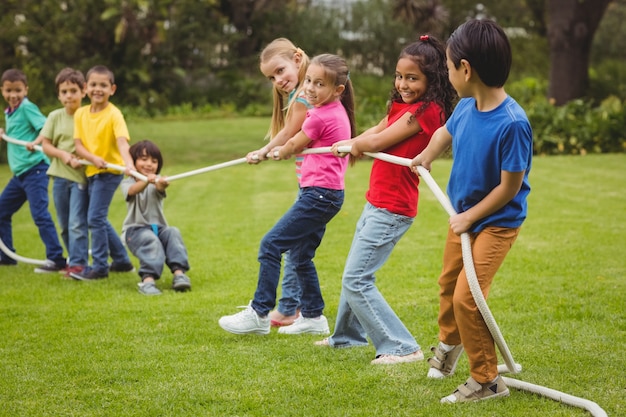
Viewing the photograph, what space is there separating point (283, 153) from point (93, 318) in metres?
1.95

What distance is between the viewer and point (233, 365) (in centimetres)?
464

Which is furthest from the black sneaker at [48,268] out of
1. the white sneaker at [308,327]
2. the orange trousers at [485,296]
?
the orange trousers at [485,296]

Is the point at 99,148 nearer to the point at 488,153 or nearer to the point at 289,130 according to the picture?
the point at 289,130

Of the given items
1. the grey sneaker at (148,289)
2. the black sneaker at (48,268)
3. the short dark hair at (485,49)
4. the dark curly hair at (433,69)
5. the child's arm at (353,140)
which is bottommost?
the black sneaker at (48,268)

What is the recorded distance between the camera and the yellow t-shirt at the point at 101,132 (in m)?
7.17

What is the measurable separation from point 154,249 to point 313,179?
241 centimetres

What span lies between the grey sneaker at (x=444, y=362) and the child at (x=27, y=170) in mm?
4737

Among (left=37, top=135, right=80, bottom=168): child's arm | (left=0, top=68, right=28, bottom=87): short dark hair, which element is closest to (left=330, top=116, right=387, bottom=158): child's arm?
(left=37, top=135, right=80, bottom=168): child's arm

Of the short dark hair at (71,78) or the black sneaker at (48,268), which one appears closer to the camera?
the short dark hair at (71,78)

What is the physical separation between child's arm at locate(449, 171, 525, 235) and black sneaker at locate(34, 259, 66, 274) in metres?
5.13

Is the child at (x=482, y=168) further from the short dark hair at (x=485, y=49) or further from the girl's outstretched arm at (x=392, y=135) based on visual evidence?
the girl's outstretched arm at (x=392, y=135)

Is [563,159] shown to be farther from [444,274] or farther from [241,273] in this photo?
[444,274]

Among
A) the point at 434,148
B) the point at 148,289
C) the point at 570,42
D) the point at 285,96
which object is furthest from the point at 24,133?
the point at 570,42

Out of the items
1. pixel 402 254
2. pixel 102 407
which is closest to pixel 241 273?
pixel 402 254
